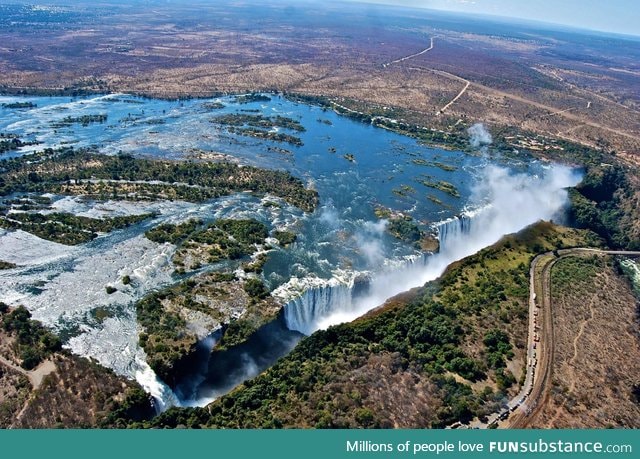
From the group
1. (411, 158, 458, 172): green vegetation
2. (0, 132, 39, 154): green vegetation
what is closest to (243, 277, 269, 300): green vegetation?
(411, 158, 458, 172): green vegetation

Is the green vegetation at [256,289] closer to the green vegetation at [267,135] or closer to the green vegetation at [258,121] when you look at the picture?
the green vegetation at [267,135]

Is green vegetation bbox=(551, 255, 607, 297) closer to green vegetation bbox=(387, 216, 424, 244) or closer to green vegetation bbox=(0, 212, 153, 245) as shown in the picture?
green vegetation bbox=(387, 216, 424, 244)

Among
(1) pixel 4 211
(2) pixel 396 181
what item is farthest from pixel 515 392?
(1) pixel 4 211

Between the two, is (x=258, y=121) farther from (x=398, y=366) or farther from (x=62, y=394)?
(x=62, y=394)

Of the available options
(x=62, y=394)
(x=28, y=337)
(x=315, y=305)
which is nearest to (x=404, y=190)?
(x=315, y=305)

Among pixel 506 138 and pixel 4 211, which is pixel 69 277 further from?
pixel 506 138

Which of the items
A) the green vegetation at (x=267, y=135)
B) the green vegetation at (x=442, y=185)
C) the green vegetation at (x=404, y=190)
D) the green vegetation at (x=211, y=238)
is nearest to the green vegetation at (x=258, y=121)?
the green vegetation at (x=267, y=135)

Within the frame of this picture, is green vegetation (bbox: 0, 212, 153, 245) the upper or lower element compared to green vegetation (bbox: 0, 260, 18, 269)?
upper
